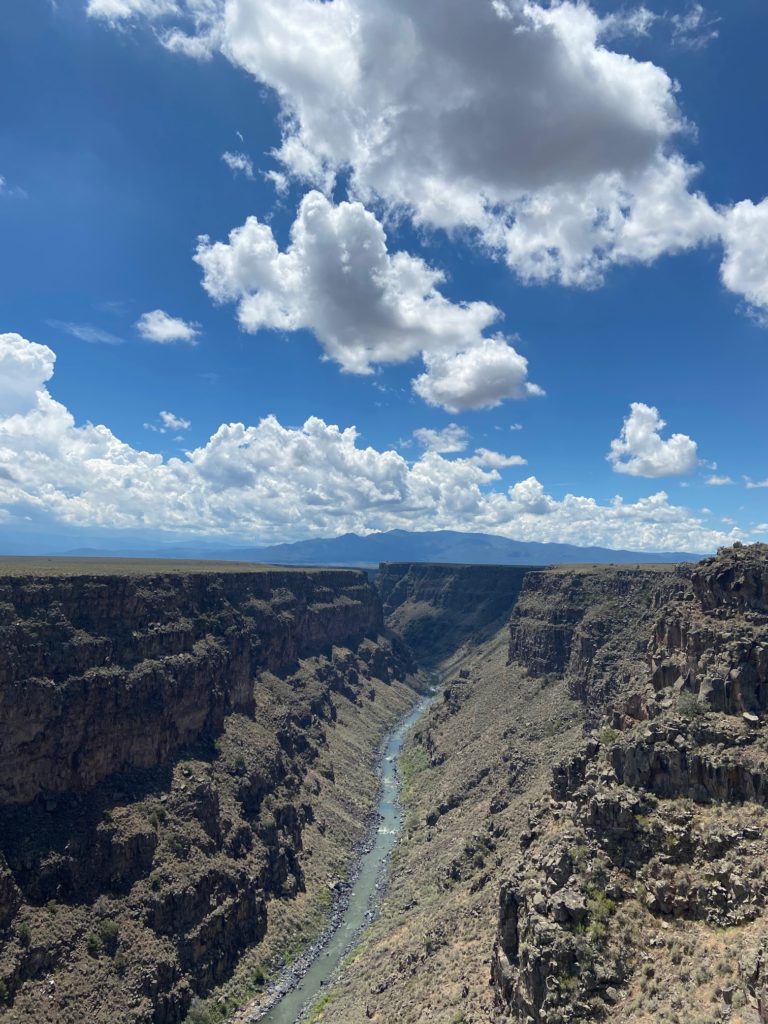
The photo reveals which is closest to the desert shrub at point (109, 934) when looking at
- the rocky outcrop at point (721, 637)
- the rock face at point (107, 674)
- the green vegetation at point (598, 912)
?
the rock face at point (107, 674)

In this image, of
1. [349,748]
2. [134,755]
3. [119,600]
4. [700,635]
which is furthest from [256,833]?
[700,635]

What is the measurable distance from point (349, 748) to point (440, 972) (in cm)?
8365

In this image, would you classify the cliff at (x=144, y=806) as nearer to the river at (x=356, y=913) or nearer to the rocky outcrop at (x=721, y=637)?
the river at (x=356, y=913)

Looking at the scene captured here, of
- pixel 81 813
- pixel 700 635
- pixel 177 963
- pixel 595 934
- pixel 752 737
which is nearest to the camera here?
pixel 595 934

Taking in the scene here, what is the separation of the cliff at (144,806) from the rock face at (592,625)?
46106 millimetres

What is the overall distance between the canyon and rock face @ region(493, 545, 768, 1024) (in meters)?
0.17

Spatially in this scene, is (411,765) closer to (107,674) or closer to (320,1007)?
(320,1007)

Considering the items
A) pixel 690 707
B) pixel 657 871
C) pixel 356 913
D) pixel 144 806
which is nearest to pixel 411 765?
pixel 356 913

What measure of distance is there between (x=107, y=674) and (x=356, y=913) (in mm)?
43389

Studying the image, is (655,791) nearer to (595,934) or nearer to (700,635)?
(595,934)

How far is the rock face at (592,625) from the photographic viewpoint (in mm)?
110000

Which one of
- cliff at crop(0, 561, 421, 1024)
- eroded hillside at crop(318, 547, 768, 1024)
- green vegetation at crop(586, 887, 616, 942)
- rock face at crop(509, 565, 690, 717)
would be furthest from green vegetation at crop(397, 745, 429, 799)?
green vegetation at crop(586, 887, 616, 942)

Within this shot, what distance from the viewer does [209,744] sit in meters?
91.4

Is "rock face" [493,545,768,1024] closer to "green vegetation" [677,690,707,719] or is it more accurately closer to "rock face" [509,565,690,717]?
"green vegetation" [677,690,707,719]
